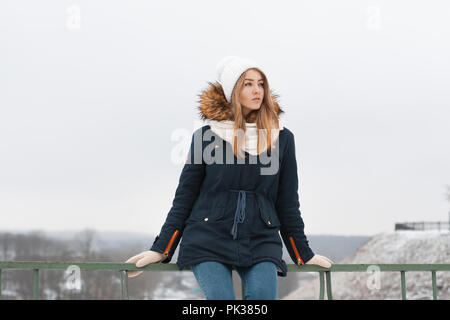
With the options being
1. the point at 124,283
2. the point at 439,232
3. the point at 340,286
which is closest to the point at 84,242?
the point at 340,286

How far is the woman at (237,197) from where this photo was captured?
123 inches

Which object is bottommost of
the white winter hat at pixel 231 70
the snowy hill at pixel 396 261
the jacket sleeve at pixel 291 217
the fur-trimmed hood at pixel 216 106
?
A: the snowy hill at pixel 396 261

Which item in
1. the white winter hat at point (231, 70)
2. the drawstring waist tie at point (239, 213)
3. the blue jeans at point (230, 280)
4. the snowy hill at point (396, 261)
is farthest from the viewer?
the snowy hill at point (396, 261)

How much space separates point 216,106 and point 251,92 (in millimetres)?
225

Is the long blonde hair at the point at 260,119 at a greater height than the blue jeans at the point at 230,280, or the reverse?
the long blonde hair at the point at 260,119

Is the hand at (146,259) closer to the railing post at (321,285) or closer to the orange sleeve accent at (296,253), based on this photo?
the orange sleeve accent at (296,253)

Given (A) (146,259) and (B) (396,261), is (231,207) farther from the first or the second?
(B) (396,261)

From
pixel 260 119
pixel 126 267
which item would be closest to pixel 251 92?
pixel 260 119

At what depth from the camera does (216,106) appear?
3.40 metres

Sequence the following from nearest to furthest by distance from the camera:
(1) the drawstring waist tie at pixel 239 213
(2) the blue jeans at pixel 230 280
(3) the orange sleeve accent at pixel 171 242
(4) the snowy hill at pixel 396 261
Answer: (2) the blue jeans at pixel 230 280 → (1) the drawstring waist tie at pixel 239 213 → (3) the orange sleeve accent at pixel 171 242 → (4) the snowy hill at pixel 396 261

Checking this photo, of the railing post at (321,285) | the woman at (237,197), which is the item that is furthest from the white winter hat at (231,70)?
the railing post at (321,285)

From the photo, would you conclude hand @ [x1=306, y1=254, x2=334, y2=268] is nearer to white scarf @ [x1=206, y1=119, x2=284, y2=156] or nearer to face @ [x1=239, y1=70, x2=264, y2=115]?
white scarf @ [x1=206, y1=119, x2=284, y2=156]
